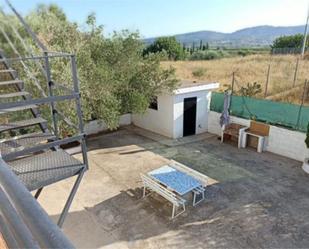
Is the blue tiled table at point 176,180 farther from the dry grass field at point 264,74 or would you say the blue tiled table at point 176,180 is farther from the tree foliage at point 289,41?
the tree foliage at point 289,41

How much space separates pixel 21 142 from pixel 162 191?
12.4 ft

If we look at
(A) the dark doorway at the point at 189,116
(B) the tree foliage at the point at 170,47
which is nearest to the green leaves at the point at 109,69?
(A) the dark doorway at the point at 189,116

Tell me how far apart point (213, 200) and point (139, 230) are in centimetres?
208

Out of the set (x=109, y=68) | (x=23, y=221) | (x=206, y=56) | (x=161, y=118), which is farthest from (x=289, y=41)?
(x=23, y=221)

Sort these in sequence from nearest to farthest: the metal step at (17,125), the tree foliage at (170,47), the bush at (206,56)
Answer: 1. the metal step at (17,125)
2. the tree foliage at (170,47)
3. the bush at (206,56)

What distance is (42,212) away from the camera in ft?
2.29

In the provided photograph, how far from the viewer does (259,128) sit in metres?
10.4

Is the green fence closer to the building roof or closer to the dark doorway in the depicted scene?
the building roof

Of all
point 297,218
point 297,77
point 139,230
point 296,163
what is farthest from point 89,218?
point 297,77

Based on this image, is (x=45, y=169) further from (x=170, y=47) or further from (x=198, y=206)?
(x=170, y=47)

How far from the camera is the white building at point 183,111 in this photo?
1112 cm

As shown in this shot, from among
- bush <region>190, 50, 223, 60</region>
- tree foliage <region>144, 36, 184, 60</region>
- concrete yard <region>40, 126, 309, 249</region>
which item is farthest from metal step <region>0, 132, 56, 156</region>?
bush <region>190, 50, 223, 60</region>

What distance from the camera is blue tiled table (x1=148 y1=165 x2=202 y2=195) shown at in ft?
21.7

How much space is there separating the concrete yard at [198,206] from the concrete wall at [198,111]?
1.47 metres
